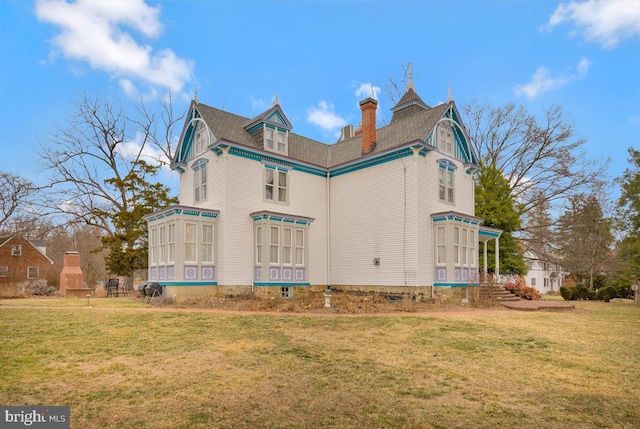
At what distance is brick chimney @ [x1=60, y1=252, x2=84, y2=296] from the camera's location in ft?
92.7

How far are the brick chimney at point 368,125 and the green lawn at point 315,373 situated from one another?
39.1ft

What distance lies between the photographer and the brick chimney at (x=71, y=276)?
2827 cm

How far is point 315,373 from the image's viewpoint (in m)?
7.85

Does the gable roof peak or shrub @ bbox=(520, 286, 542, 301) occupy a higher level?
the gable roof peak

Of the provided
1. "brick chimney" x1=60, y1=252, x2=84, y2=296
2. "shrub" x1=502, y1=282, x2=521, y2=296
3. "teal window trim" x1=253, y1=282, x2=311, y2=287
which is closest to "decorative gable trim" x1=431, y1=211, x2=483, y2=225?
"shrub" x1=502, y1=282, x2=521, y2=296

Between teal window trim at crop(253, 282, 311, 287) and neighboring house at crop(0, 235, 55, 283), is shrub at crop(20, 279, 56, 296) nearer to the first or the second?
neighboring house at crop(0, 235, 55, 283)

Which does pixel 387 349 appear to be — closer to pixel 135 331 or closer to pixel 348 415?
pixel 348 415

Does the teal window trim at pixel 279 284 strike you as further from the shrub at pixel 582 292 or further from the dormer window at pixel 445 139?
the shrub at pixel 582 292

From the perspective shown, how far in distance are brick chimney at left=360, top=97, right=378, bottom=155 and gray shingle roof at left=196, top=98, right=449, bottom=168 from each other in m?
0.35

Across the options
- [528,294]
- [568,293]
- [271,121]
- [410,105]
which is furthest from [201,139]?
[568,293]

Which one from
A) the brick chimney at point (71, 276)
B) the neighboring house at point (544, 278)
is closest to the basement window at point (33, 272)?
the brick chimney at point (71, 276)

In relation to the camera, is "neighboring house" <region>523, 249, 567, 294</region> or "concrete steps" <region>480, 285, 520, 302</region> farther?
"neighboring house" <region>523, 249, 567, 294</region>

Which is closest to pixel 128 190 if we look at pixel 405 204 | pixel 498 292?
pixel 405 204

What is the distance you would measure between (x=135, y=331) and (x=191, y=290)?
327 inches
